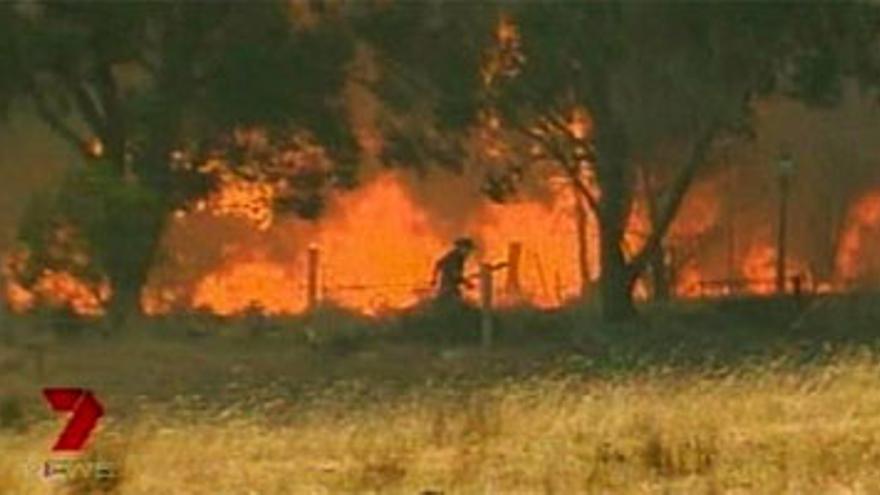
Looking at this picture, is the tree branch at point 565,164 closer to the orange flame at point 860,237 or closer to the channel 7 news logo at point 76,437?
the orange flame at point 860,237

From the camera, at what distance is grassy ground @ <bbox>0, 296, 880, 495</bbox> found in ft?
39.3

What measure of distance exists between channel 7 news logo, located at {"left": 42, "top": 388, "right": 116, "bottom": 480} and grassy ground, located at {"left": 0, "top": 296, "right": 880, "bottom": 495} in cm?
11

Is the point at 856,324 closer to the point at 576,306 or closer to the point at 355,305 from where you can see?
the point at 576,306

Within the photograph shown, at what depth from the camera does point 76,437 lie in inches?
448

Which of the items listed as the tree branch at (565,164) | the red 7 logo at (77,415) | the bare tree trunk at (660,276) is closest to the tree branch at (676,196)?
the tree branch at (565,164)

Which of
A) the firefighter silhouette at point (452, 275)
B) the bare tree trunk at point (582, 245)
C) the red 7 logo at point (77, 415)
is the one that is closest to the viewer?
the red 7 logo at point (77, 415)

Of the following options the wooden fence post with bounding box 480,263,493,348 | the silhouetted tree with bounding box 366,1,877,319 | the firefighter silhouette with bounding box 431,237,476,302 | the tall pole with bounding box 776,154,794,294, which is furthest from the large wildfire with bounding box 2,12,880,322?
the wooden fence post with bounding box 480,263,493,348

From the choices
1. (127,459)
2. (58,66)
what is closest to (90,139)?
(58,66)

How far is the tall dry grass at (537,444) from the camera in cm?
1180

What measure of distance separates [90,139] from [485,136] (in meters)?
6.09

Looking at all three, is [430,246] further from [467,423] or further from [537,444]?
[537,444]

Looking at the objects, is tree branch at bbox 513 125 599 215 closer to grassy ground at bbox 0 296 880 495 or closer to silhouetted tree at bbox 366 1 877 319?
silhouetted tree at bbox 366 1 877 319

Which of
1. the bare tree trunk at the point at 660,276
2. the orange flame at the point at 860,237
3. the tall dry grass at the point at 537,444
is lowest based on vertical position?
the tall dry grass at the point at 537,444

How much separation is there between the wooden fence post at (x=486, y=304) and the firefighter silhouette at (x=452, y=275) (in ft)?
1.59
